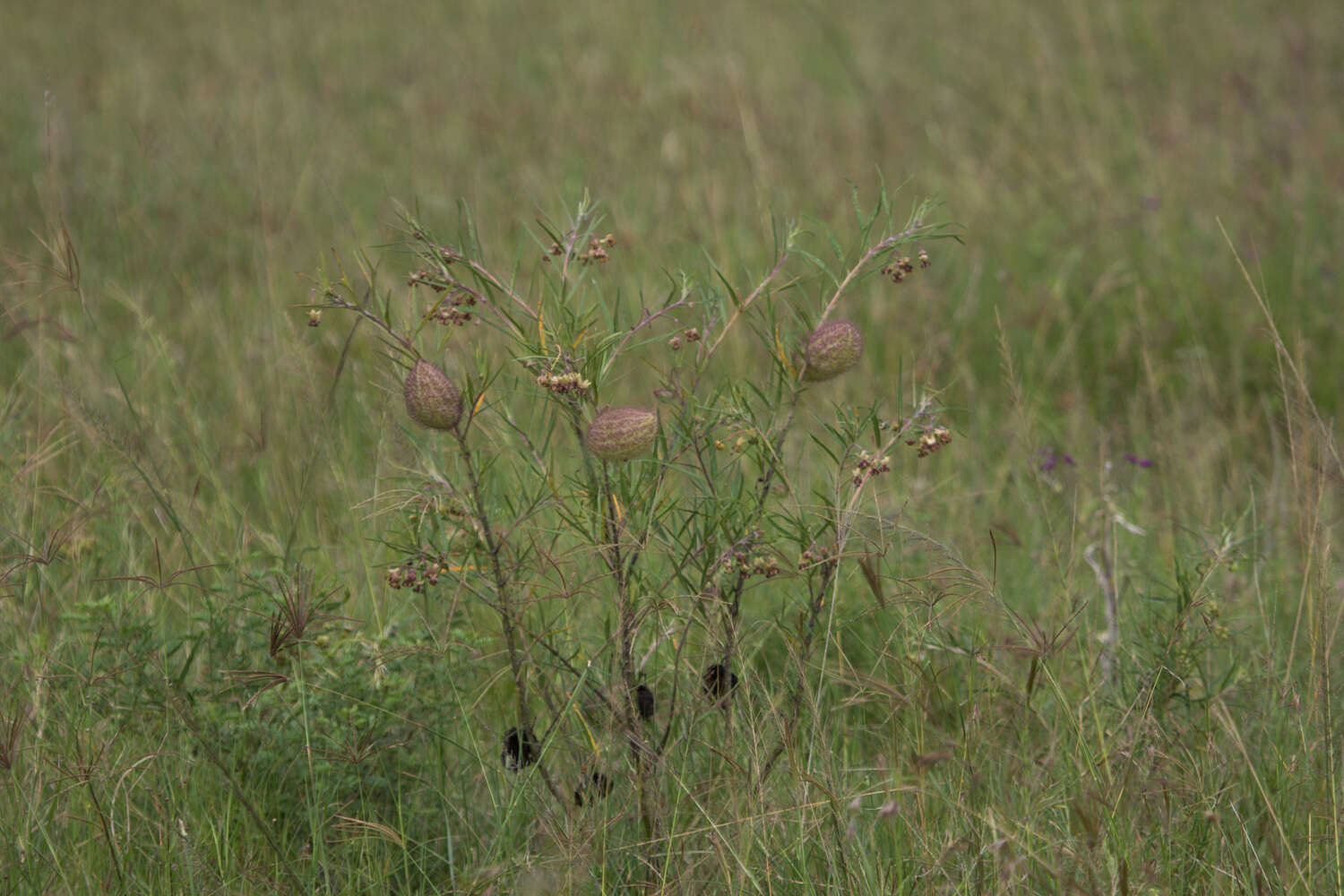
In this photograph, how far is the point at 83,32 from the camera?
23.8 ft

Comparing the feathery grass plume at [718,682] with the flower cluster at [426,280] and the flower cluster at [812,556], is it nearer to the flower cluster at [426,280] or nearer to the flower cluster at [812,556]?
the flower cluster at [812,556]

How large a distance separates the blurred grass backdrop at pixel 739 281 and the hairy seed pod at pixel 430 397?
32cm

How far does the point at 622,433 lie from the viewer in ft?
4.54

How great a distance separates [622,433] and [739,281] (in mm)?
2610

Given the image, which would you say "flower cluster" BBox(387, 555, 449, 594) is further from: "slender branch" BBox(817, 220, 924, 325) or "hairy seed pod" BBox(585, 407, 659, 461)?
"slender branch" BBox(817, 220, 924, 325)

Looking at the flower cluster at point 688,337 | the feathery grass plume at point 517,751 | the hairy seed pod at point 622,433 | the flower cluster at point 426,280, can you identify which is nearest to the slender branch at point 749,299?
the flower cluster at point 688,337

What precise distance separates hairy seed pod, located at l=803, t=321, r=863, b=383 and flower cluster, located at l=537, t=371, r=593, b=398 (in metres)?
0.30

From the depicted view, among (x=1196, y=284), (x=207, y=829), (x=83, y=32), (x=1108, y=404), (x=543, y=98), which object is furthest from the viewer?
(x=83, y=32)

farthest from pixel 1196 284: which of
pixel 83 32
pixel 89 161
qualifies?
pixel 83 32

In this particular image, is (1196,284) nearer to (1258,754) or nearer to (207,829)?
(1258,754)

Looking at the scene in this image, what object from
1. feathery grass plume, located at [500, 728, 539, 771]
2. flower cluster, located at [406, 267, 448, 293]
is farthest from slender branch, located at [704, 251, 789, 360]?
feathery grass plume, located at [500, 728, 539, 771]

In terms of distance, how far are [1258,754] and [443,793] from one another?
4.35 ft

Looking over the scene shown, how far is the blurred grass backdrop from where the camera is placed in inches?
66.6

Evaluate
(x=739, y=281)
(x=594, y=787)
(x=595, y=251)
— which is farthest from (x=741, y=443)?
(x=739, y=281)
